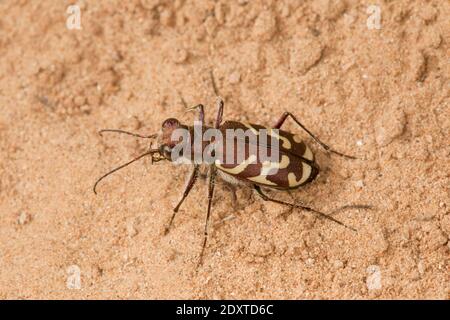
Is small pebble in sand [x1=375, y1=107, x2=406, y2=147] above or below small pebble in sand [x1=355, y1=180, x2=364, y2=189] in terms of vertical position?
above

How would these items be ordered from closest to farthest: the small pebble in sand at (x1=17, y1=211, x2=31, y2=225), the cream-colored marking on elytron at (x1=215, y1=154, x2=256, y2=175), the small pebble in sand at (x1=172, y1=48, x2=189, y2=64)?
the cream-colored marking on elytron at (x1=215, y1=154, x2=256, y2=175)
the small pebble in sand at (x1=17, y1=211, x2=31, y2=225)
the small pebble in sand at (x1=172, y1=48, x2=189, y2=64)

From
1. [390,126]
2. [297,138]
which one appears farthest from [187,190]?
[390,126]

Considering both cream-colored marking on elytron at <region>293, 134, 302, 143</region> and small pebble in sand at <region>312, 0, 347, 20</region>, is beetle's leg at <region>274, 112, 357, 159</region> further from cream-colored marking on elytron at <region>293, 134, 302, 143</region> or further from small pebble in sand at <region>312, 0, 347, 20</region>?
small pebble in sand at <region>312, 0, 347, 20</region>

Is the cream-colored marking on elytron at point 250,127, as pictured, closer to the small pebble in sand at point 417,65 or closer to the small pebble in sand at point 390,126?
the small pebble in sand at point 390,126

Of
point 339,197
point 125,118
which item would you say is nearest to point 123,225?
point 125,118

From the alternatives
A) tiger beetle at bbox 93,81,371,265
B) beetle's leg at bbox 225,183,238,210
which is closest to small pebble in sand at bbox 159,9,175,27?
tiger beetle at bbox 93,81,371,265

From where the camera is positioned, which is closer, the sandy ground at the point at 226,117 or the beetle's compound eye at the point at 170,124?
the sandy ground at the point at 226,117

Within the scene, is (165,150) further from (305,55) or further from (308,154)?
(305,55)

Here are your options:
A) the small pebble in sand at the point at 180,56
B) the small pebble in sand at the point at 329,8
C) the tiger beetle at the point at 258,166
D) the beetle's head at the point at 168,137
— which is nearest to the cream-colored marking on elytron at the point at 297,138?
the tiger beetle at the point at 258,166
